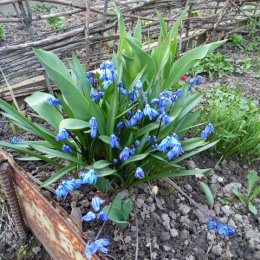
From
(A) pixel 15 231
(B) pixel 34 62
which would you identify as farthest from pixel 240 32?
(A) pixel 15 231

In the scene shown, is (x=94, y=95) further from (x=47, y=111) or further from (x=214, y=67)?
(x=214, y=67)

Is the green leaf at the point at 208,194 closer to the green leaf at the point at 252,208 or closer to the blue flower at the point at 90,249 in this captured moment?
the green leaf at the point at 252,208

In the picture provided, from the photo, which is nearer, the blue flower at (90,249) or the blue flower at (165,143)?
the blue flower at (90,249)

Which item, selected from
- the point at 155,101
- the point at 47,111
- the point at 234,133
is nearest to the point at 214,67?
the point at 234,133

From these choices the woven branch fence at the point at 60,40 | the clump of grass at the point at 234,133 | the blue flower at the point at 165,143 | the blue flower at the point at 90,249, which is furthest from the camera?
the woven branch fence at the point at 60,40

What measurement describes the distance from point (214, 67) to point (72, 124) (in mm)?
1950

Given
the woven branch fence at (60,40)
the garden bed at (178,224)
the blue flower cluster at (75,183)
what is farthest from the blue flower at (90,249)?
the woven branch fence at (60,40)

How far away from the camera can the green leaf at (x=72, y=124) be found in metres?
1.23

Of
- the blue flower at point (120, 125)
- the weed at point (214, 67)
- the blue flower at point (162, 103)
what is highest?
the blue flower at point (162, 103)

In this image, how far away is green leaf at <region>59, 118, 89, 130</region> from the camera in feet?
4.03

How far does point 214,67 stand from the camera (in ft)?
9.48

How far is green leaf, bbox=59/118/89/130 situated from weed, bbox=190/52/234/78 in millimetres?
1654

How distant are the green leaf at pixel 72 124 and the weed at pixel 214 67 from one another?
1.65 meters

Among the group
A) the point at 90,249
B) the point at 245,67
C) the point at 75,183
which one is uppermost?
the point at 75,183
